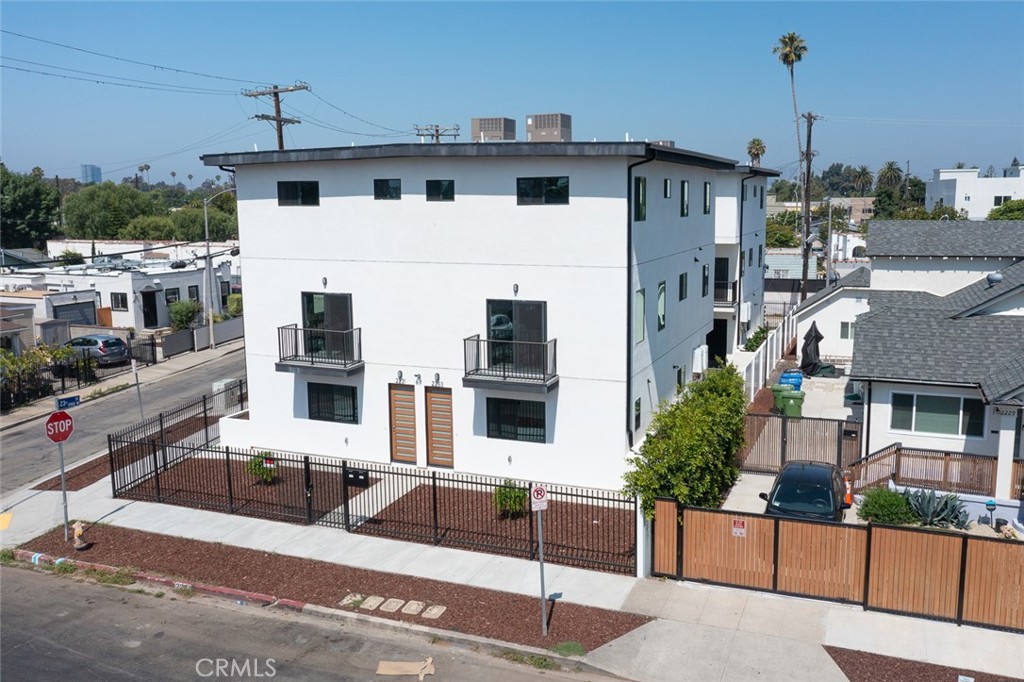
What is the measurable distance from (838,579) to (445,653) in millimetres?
6736

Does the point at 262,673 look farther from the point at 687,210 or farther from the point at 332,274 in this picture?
the point at 687,210

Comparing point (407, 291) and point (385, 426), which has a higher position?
point (407, 291)

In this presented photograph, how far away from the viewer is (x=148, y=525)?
739 inches

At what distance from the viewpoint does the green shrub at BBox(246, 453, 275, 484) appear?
2069 centimetres

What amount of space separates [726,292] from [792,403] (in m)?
10.6

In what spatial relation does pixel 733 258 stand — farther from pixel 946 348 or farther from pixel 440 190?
pixel 440 190

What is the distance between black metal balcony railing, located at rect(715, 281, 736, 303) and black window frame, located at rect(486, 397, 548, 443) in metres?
17.1

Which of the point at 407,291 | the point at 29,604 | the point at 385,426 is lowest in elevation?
the point at 29,604

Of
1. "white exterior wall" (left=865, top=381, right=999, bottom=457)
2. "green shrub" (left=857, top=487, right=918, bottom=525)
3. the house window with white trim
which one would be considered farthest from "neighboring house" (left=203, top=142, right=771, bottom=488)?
the house window with white trim

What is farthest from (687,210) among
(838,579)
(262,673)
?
(262,673)

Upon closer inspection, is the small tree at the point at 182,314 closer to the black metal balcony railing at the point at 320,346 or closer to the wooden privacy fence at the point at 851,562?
the black metal balcony railing at the point at 320,346

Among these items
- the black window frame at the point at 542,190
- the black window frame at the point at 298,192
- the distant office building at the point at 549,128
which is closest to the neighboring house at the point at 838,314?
the distant office building at the point at 549,128

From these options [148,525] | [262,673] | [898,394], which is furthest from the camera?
[898,394]

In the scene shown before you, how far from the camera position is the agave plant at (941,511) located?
16797mm
